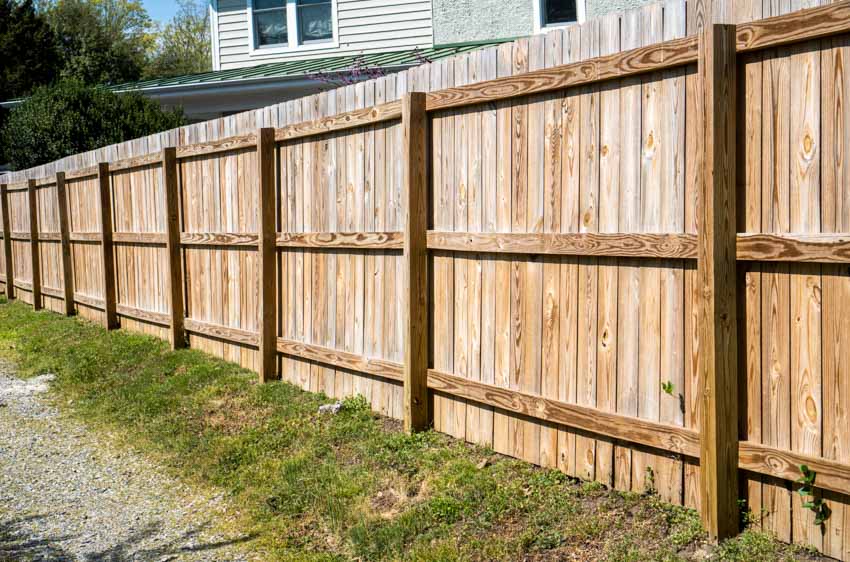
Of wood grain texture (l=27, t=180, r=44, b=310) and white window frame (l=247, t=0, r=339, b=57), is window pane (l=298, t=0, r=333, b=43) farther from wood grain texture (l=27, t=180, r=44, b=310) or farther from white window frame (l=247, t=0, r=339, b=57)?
wood grain texture (l=27, t=180, r=44, b=310)

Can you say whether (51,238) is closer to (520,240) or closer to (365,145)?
(365,145)

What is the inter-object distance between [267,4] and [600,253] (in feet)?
47.5

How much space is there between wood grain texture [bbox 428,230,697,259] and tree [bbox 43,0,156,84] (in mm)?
31566

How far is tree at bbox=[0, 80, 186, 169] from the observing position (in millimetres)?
16109

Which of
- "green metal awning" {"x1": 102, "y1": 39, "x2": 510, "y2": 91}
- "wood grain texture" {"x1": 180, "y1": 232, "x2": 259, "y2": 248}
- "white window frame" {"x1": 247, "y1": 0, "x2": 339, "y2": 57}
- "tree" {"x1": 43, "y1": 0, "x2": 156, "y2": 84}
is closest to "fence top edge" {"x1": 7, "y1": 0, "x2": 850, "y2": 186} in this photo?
"wood grain texture" {"x1": 180, "y1": 232, "x2": 259, "y2": 248}

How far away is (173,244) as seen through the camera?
9.46 meters

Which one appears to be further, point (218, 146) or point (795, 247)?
point (218, 146)

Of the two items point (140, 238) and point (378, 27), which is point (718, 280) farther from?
point (378, 27)

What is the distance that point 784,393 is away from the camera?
3.71 meters

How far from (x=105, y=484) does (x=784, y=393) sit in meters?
4.43

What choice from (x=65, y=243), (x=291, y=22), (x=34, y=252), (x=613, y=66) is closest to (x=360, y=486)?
(x=613, y=66)

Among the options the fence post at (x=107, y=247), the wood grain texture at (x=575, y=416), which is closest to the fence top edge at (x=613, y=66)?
the wood grain texture at (x=575, y=416)

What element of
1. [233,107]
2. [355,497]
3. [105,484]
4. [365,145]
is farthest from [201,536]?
[233,107]

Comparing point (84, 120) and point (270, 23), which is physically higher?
point (270, 23)
